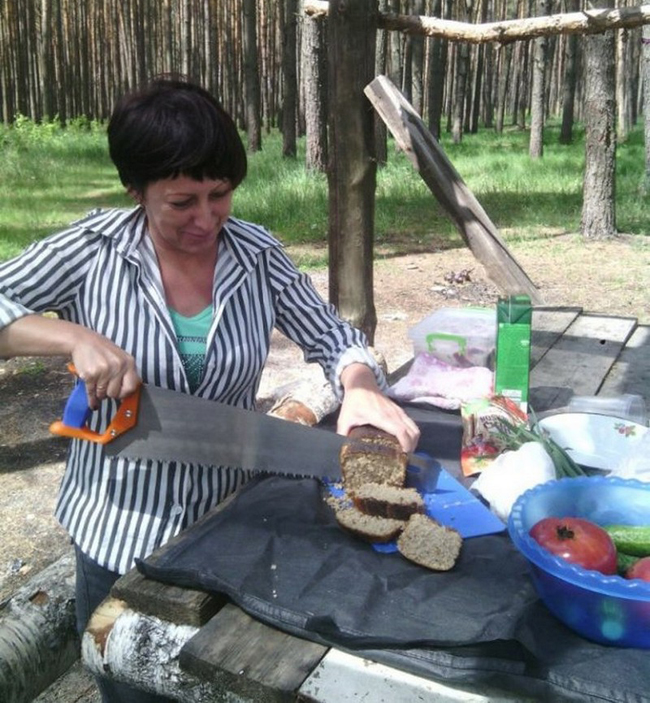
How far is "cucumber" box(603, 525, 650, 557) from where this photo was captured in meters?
1.71

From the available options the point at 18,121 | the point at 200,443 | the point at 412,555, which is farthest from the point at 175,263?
the point at 18,121

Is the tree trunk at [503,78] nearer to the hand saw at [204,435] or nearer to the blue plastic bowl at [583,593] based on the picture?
the hand saw at [204,435]

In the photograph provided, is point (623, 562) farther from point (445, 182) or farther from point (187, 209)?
point (445, 182)

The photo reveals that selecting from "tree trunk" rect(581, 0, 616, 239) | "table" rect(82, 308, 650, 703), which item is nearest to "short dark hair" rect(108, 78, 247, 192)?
"table" rect(82, 308, 650, 703)

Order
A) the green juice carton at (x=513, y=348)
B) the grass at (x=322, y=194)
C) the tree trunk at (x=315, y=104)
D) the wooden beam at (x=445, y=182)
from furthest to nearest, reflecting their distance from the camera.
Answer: the tree trunk at (x=315, y=104) → the grass at (x=322, y=194) → the wooden beam at (x=445, y=182) → the green juice carton at (x=513, y=348)

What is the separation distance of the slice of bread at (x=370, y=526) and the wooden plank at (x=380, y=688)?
36 centimetres

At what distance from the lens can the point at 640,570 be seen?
159 centimetres

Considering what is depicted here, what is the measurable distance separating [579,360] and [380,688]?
2.29 meters

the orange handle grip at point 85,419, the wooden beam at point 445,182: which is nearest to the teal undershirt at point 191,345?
the orange handle grip at point 85,419

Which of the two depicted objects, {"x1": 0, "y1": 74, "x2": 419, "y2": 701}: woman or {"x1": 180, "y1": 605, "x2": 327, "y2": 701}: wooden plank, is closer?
{"x1": 180, "y1": 605, "x2": 327, "y2": 701}: wooden plank

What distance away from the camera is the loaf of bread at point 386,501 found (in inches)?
75.7

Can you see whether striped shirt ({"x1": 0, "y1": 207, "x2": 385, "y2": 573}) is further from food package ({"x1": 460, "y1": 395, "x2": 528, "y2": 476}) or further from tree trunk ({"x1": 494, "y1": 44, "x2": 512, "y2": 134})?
tree trunk ({"x1": 494, "y1": 44, "x2": 512, "y2": 134})

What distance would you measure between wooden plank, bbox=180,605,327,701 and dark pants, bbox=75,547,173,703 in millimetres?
526

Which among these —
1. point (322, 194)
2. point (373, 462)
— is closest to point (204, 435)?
point (373, 462)
